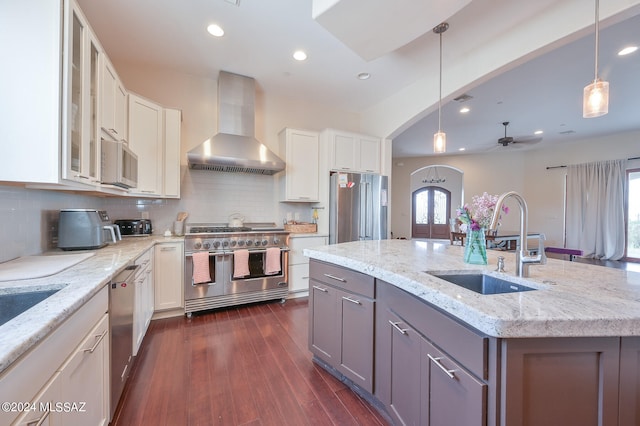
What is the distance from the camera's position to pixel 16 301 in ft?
3.63

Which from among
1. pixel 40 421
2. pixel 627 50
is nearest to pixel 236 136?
pixel 40 421

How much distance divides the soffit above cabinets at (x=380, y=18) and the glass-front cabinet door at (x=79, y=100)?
154 cm

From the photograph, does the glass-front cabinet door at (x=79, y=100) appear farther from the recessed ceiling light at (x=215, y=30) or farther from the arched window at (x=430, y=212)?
the arched window at (x=430, y=212)

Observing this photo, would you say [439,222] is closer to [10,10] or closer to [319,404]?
[319,404]

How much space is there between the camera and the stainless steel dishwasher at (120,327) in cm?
143

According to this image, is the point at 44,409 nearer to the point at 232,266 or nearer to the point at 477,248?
the point at 477,248

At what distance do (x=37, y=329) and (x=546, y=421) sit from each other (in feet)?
5.24

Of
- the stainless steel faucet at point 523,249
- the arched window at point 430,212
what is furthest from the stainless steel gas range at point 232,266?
the arched window at point 430,212

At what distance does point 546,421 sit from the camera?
0.84m

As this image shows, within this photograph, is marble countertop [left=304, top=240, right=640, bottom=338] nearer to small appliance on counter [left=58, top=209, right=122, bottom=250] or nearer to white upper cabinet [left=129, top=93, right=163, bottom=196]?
small appliance on counter [left=58, top=209, right=122, bottom=250]

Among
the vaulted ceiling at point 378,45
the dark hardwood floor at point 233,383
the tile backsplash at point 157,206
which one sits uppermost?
the vaulted ceiling at point 378,45

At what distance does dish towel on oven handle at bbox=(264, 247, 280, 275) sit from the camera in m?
3.32

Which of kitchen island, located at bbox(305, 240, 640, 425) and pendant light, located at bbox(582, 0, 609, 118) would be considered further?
pendant light, located at bbox(582, 0, 609, 118)

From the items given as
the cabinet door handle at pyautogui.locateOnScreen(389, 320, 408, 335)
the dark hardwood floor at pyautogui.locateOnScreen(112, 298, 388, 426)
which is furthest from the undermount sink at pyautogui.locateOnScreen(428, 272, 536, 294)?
the dark hardwood floor at pyautogui.locateOnScreen(112, 298, 388, 426)
